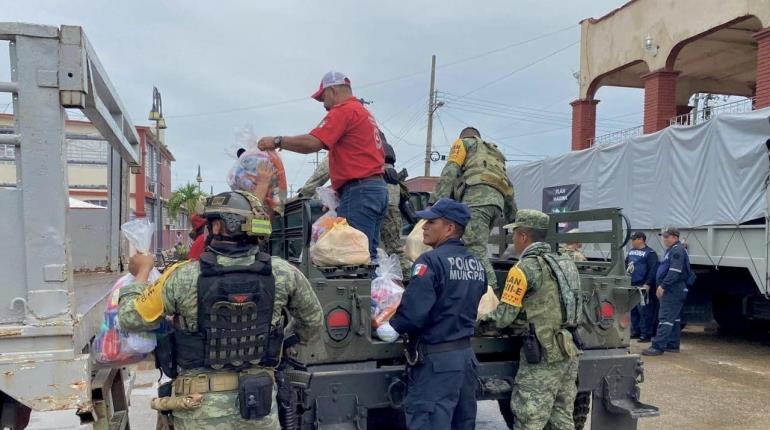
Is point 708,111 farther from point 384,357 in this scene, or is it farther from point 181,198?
point 181,198

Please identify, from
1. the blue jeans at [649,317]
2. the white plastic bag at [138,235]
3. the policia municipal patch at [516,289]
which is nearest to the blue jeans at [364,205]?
the policia municipal patch at [516,289]

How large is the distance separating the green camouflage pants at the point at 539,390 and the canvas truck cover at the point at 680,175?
5.17m

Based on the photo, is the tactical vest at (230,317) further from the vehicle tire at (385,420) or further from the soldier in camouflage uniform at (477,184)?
the vehicle tire at (385,420)

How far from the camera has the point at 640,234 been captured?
900 centimetres

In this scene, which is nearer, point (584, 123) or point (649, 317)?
point (649, 317)

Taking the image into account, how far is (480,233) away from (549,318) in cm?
96

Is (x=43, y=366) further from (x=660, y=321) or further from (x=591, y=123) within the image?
(x=591, y=123)

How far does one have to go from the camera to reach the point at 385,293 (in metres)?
3.58

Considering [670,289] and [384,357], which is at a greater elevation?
[384,357]

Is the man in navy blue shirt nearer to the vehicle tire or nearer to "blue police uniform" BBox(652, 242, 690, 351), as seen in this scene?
"blue police uniform" BBox(652, 242, 690, 351)

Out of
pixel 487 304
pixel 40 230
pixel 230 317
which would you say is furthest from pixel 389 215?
pixel 40 230

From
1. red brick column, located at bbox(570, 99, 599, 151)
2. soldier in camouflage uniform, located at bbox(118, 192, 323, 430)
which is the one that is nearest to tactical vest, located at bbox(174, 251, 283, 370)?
soldier in camouflage uniform, located at bbox(118, 192, 323, 430)

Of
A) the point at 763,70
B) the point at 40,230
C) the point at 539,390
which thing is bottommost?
the point at 539,390

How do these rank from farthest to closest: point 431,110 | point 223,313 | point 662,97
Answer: point 431,110 < point 662,97 < point 223,313
